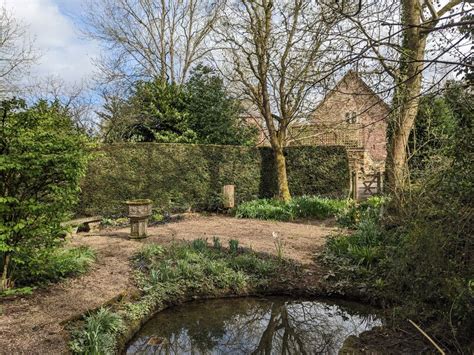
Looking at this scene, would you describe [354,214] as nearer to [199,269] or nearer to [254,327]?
[199,269]

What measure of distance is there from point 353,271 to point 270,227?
3.43 m

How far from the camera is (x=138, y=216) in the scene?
6793 mm

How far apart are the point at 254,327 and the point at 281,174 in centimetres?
807

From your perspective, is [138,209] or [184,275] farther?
[138,209]

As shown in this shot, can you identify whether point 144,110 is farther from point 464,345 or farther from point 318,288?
point 464,345

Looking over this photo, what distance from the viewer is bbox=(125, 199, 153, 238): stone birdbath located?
22.3ft

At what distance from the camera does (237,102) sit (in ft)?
45.1

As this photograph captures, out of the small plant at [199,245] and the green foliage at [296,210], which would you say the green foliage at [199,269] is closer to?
the small plant at [199,245]

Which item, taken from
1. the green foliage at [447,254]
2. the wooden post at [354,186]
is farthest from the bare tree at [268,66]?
the green foliage at [447,254]

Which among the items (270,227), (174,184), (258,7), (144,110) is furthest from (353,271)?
(144,110)

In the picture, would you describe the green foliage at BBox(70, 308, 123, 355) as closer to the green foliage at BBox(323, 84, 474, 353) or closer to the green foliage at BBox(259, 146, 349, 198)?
the green foliage at BBox(323, 84, 474, 353)

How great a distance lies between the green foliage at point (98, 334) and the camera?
306cm

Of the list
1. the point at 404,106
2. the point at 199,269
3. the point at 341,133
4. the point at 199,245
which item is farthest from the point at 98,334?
the point at 341,133

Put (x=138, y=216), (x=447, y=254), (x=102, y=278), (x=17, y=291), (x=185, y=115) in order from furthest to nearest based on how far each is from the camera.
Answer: (x=185, y=115) → (x=138, y=216) → (x=102, y=278) → (x=17, y=291) → (x=447, y=254)
